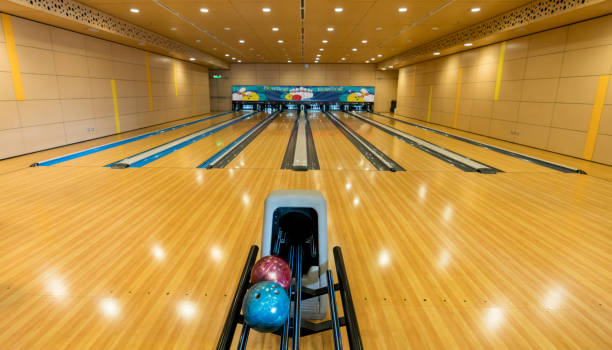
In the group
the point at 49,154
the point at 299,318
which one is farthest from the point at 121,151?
the point at 299,318

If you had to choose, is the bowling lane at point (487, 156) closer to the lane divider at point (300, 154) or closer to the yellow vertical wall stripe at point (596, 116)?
the yellow vertical wall stripe at point (596, 116)

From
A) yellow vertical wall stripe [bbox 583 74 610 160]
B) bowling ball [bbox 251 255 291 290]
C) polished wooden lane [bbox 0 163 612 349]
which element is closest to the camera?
bowling ball [bbox 251 255 291 290]

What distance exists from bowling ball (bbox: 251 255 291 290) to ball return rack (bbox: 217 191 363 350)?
0.07 m

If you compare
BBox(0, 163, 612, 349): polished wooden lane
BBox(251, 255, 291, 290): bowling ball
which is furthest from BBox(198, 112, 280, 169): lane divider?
BBox(251, 255, 291, 290): bowling ball

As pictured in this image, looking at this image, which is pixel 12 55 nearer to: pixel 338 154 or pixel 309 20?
pixel 309 20

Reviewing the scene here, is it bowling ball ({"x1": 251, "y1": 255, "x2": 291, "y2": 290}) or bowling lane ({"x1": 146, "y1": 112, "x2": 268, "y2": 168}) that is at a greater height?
bowling ball ({"x1": 251, "y1": 255, "x2": 291, "y2": 290})

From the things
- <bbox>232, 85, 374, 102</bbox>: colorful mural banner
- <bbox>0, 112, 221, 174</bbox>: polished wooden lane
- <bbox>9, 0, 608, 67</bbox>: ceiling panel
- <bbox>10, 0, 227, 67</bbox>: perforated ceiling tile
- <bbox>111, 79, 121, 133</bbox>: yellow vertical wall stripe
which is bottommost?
<bbox>0, 112, 221, 174</bbox>: polished wooden lane

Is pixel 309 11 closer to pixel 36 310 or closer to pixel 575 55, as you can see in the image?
pixel 575 55

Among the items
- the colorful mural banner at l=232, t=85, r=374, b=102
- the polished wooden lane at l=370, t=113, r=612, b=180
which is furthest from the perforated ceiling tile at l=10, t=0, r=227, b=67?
the polished wooden lane at l=370, t=113, r=612, b=180

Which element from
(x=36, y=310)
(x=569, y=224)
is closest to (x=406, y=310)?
(x=36, y=310)

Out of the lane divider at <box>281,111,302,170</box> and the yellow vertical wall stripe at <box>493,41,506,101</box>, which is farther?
the yellow vertical wall stripe at <box>493,41,506,101</box>

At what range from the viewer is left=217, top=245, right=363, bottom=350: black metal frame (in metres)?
1.35

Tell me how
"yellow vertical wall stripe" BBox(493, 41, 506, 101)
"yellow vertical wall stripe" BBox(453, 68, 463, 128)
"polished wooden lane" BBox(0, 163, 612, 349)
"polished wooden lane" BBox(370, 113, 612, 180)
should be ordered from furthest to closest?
"yellow vertical wall stripe" BBox(453, 68, 463, 128) → "yellow vertical wall stripe" BBox(493, 41, 506, 101) → "polished wooden lane" BBox(370, 113, 612, 180) → "polished wooden lane" BBox(0, 163, 612, 349)

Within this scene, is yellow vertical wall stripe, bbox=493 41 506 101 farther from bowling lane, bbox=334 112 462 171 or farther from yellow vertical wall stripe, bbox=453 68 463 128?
bowling lane, bbox=334 112 462 171
